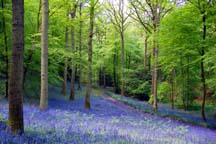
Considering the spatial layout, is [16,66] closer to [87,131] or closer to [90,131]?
[87,131]

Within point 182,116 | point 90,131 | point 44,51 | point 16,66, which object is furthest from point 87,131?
point 182,116

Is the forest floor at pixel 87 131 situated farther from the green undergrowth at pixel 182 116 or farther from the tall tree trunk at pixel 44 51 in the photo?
the green undergrowth at pixel 182 116

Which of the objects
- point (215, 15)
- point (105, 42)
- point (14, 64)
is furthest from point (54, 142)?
point (105, 42)

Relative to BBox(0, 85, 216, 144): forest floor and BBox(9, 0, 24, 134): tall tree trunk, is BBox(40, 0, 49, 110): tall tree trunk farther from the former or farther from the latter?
BBox(9, 0, 24, 134): tall tree trunk

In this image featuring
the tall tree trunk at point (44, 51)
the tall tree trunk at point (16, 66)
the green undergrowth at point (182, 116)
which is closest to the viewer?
the tall tree trunk at point (16, 66)

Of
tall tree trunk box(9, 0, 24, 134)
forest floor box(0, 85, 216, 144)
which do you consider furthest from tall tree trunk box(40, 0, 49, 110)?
tall tree trunk box(9, 0, 24, 134)

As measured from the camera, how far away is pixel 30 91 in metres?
23.1

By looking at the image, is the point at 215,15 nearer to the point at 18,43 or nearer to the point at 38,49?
the point at 38,49

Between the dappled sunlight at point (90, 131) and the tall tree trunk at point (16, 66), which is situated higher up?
the tall tree trunk at point (16, 66)

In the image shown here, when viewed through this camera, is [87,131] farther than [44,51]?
No

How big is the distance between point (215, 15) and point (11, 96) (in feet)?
45.4

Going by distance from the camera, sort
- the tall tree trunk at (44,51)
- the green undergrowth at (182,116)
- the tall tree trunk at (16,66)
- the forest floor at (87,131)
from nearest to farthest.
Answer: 1. the forest floor at (87,131)
2. the tall tree trunk at (16,66)
3. the tall tree trunk at (44,51)
4. the green undergrowth at (182,116)

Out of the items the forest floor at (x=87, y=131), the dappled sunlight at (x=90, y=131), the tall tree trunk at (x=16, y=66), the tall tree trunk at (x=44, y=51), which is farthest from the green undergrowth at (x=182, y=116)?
the tall tree trunk at (x=16, y=66)

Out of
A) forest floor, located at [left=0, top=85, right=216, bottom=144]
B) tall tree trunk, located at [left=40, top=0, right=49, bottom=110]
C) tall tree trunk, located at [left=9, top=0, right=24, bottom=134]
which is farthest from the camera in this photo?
tall tree trunk, located at [left=40, top=0, right=49, bottom=110]
